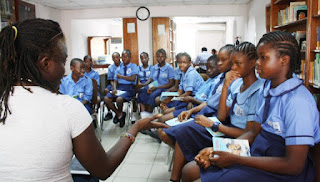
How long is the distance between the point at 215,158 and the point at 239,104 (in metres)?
0.58

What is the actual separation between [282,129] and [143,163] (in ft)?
6.26

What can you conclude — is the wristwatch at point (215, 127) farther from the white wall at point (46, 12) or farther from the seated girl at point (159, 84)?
the white wall at point (46, 12)

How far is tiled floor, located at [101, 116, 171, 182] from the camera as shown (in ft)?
8.25

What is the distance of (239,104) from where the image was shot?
1.77 metres

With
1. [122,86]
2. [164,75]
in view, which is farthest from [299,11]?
[122,86]

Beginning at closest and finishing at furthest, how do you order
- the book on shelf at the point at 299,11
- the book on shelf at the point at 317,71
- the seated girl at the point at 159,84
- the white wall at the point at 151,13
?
the book on shelf at the point at 317,71
the book on shelf at the point at 299,11
the seated girl at the point at 159,84
the white wall at the point at 151,13

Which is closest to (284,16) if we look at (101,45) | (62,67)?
(62,67)

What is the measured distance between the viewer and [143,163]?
285 cm

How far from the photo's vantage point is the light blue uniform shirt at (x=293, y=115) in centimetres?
112

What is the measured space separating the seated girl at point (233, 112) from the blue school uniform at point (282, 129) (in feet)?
1.02

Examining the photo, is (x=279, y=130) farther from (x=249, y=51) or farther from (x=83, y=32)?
(x=83, y=32)

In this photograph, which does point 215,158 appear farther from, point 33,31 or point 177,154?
point 33,31

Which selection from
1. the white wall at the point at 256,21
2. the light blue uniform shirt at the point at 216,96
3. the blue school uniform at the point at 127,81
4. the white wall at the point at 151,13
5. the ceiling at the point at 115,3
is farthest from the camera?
the white wall at the point at 151,13

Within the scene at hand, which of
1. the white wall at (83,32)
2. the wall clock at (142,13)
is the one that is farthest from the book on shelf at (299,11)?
the white wall at (83,32)
